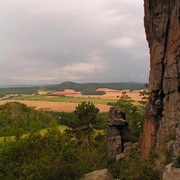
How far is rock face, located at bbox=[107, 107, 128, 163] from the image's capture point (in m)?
48.4

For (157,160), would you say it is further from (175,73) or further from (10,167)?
(10,167)

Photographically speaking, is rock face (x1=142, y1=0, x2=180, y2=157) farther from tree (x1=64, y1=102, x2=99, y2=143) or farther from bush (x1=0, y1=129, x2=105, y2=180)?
tree (x1=64, y1=102, x2=99, y2=143)

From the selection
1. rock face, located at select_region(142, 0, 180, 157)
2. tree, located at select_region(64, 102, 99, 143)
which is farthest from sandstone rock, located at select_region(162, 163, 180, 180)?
tree, located at select_region(64, 102, 99, 143)

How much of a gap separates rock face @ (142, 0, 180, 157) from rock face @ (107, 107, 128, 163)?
7.91 meters

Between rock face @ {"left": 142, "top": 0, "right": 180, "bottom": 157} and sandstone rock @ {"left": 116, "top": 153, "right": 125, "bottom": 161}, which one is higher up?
rock face @ {"left": 142, "top": 0, "right": 180, "bottom": 157}

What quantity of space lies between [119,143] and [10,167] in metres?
24.3

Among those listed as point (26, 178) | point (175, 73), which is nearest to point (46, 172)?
point (26, 178)

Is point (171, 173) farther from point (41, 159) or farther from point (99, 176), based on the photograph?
point (41, 159)

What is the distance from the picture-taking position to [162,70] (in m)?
37.8

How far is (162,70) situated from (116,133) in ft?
53.3

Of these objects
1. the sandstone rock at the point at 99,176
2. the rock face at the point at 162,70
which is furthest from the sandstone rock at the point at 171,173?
the rock face at the point at 162,70

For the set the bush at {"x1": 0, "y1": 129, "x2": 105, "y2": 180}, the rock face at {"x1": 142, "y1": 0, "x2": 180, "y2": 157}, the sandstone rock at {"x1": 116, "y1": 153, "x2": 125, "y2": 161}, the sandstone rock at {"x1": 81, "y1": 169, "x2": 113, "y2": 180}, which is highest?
the rock face at {"x1": 142, "y1": 0, "x2": 180, "y2": 157}

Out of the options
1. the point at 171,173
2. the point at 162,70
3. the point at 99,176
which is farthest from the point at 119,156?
the point at 171,173

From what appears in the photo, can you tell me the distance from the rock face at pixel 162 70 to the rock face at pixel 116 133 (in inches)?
311
